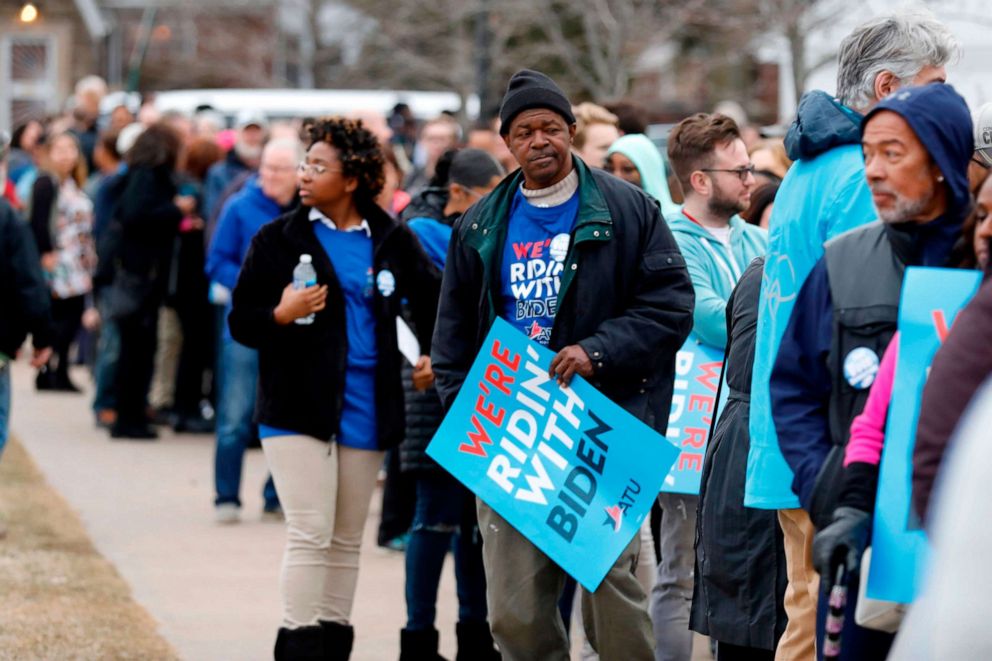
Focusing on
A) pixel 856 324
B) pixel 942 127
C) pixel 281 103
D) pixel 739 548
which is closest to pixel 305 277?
pixel 739 548

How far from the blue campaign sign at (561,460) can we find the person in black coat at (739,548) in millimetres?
235

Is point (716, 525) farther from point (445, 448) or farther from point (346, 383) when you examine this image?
point (346, 383)

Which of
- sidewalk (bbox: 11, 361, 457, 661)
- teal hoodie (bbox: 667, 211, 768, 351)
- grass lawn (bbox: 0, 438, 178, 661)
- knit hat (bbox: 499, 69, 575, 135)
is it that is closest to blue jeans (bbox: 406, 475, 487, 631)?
sidewalk (bbox: 11, 361, 457, 661)

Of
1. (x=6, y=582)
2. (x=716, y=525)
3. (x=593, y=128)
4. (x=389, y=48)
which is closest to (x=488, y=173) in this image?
(x=593, y=128)

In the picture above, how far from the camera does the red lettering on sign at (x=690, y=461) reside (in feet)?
21.4

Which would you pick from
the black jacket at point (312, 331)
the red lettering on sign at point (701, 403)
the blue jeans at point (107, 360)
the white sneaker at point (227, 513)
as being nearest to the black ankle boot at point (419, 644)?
the black jacket at point (312, 331)

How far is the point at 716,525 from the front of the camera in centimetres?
552

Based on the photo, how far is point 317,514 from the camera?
21.9 feet

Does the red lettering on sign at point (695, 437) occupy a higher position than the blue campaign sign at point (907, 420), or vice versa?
the blue campaign sign at point (907, 420)

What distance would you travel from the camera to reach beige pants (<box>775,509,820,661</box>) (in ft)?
16.2

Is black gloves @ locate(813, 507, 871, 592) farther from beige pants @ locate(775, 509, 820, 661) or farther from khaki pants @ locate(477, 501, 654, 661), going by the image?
khaki pants @ locate(477, 501, 654, 661)

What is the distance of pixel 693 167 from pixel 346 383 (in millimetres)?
1511

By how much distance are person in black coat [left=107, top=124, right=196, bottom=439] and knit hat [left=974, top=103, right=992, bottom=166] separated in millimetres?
8223

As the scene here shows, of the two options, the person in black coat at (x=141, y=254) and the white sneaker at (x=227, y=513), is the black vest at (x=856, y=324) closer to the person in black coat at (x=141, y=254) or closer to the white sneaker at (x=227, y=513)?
the white sneaker at (x=227, y=513)
